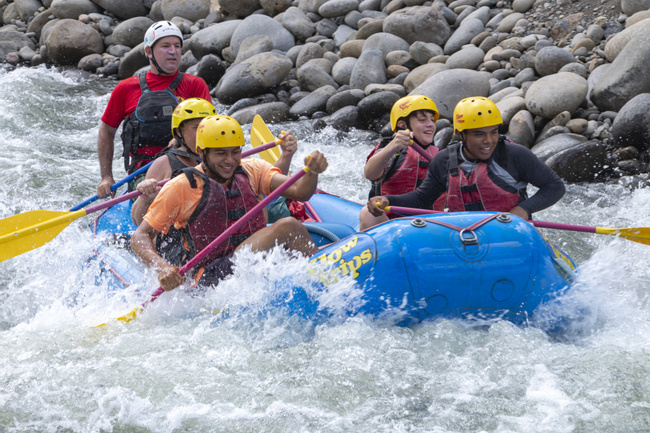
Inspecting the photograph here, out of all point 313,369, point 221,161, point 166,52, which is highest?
point 166,52

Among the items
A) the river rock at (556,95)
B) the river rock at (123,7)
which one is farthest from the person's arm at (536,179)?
the river rock at (123,7)

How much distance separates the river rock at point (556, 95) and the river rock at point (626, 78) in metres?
0.20

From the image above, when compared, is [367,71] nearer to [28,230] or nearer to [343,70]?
[343,70]

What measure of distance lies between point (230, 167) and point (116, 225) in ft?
5.85

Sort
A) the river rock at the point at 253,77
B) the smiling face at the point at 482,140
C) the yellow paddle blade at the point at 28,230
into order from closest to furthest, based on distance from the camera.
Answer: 1. the smiling face at the point at 482,140
2. the yellow paddle blade at the point at 28,230
3. the river rock at the point at 253,77

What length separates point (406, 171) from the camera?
5078mm

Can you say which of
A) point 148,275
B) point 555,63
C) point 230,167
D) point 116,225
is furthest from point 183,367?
point 555,63

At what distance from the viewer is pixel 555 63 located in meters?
8.92

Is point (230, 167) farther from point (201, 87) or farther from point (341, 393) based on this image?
point (201, 87)

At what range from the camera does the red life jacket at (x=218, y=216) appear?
4012 millimetres

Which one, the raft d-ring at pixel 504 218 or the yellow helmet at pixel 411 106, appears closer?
the raft d-ring at pixel 504 218

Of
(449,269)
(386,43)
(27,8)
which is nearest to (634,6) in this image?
(386,43)

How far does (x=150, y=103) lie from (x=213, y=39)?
7.94 m

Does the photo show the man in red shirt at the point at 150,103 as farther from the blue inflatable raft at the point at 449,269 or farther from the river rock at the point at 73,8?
the river rock at the point at 73,8
